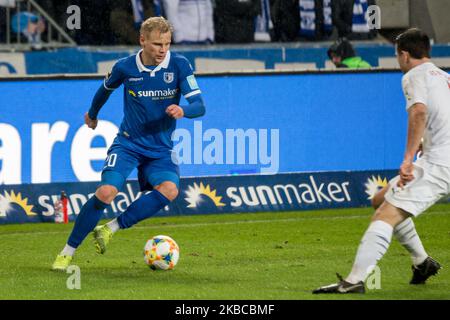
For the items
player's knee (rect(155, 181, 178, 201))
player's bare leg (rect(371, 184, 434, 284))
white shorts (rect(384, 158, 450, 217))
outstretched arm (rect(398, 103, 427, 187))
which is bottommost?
player's bare leg (rect(371, 184, 434, 284))

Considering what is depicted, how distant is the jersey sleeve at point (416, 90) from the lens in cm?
790

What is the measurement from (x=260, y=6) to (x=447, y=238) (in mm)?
7497

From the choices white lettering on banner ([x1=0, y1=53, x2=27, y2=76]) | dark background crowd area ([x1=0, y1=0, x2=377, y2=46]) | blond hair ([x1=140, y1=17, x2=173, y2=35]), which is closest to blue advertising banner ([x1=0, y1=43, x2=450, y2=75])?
white lettering on banner ([x1=0, y1=53, x2=27, y2=76])

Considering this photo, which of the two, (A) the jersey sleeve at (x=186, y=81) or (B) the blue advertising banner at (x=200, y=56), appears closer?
(A) the jersey sleeve at (x=186, y=81)

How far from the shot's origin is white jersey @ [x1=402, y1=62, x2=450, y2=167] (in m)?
7.94

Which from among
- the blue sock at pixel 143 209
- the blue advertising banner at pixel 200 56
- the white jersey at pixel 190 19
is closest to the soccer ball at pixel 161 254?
the blue sock at pixel 143 209

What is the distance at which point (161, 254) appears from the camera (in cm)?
953

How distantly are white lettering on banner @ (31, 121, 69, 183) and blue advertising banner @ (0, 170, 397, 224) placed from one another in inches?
5.6

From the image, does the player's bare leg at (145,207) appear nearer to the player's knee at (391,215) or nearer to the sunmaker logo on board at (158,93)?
the sunmaker logo on board at (158,93)

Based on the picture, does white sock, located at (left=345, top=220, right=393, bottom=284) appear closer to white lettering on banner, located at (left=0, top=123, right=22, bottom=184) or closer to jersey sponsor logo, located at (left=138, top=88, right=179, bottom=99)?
jersey sponsor logo, located at (left=138, top=88, right=179, bottom=99)

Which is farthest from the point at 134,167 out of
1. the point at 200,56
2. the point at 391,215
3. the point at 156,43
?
the point at 200,56

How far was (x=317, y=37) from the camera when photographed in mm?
18625

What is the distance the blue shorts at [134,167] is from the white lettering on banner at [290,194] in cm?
438

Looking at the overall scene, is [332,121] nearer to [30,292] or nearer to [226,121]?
[226,121]
